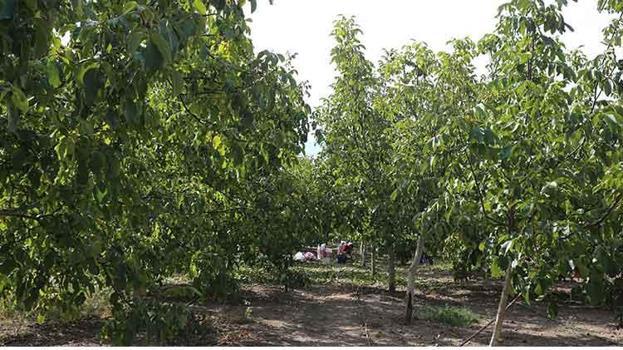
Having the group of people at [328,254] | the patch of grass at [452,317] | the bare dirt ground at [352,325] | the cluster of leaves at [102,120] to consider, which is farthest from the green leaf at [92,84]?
the group of people at [328,254]

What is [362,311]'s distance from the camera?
9.49 meters

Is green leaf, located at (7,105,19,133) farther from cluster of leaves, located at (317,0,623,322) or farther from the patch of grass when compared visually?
the patch of grass

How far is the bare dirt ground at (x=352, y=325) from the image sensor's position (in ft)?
23.6

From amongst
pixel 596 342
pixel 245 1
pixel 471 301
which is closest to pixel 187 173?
pixel 245 1

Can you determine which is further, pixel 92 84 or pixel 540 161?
pixel 540 161

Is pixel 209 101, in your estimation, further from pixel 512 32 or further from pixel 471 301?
pixel 471 301

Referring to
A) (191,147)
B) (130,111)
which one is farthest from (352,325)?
(130,111)

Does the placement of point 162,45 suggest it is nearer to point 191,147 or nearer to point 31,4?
point 31,4

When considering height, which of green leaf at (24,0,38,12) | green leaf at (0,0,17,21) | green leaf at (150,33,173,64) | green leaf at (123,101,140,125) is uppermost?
green leaf at (24,0,38,12)

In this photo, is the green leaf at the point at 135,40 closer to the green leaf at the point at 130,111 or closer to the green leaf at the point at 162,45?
the green leaf at the point at 162,45

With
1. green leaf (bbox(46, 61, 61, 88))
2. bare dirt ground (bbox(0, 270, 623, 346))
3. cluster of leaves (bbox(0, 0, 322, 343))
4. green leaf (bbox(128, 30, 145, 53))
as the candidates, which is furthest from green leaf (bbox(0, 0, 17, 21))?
bare dirt ground (bbox(0, 270, 623, 346))

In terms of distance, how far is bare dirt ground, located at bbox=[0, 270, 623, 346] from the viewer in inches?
283

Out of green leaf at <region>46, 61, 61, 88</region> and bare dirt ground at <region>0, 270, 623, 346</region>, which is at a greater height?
green leaf at <region>46, 61, 61, 88</region>

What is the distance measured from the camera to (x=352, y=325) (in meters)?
8.31
